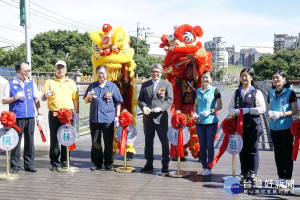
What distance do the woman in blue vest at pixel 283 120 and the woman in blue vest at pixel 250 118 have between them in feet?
0.58

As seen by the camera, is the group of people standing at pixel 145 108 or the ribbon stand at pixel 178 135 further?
the ribbon stand at pixel 178 135

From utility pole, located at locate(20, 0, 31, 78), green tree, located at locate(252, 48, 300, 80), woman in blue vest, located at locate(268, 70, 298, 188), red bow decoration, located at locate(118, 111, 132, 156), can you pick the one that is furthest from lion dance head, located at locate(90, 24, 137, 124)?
green tree, located at locate(252, 48, 300, 80)

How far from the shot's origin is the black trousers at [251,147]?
162 inches

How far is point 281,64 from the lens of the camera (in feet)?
184

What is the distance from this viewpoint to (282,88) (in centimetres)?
396

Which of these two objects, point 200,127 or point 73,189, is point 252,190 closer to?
point 200,127

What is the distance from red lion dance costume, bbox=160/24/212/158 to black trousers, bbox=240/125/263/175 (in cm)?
117

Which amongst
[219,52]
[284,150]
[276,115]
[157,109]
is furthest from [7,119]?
[219,52]

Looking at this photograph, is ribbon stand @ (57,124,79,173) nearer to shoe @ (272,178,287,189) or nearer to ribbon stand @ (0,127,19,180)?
ribbon stand @ (0,127,19,180)

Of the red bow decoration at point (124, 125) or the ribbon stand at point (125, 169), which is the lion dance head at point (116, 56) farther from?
the ribbon stand at point (125, 169)

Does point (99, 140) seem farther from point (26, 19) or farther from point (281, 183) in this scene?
point (26, 19)

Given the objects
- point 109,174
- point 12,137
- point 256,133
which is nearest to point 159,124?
point 109,174

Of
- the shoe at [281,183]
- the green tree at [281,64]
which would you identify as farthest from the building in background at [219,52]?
the shoe at [281,183]

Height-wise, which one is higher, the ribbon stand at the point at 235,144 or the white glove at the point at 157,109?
the white glove at the point at 157,109
